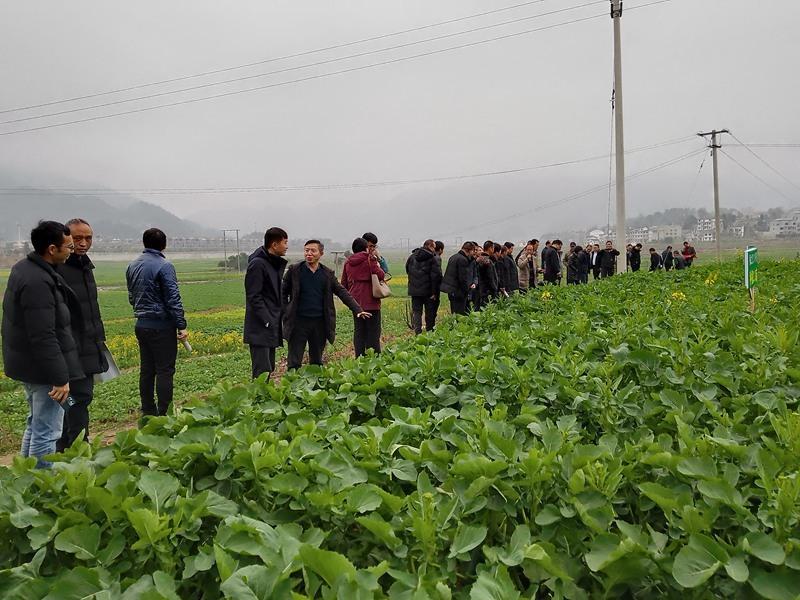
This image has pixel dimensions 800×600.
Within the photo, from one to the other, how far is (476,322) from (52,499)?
160 inches

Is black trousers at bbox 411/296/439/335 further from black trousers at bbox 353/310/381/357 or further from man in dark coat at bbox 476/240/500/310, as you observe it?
black trousers at bbox 353/310/381/357

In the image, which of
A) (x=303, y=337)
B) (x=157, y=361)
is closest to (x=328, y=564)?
(x=157, y=361)

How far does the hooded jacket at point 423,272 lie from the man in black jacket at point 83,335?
6319 mm

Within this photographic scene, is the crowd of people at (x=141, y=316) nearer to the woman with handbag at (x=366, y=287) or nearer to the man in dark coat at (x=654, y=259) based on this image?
the woman with handbag at (x=366, y=287)

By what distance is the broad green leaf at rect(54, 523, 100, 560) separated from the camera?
55.2 inches

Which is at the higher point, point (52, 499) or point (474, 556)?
point (52, 499)

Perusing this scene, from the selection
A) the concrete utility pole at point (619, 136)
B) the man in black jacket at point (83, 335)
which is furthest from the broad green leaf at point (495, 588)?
the concrete utility pole at point (619, 136)

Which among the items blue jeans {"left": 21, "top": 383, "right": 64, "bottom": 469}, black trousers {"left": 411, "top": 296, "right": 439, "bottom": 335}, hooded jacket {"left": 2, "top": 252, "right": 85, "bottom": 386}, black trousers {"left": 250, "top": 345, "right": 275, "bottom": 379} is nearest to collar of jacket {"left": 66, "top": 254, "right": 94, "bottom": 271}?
hooded jacket {"left": 2, "top": 252, "right": 85, "bottom": 386}

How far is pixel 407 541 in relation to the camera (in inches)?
57.0

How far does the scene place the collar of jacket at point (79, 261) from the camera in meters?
4.83

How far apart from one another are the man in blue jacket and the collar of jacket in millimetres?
625

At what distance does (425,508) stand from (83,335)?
415 centimetres

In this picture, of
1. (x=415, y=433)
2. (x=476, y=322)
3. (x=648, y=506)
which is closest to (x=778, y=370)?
(x=648, y=506)

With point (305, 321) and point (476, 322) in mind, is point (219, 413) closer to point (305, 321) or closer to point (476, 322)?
point (476, 322)
